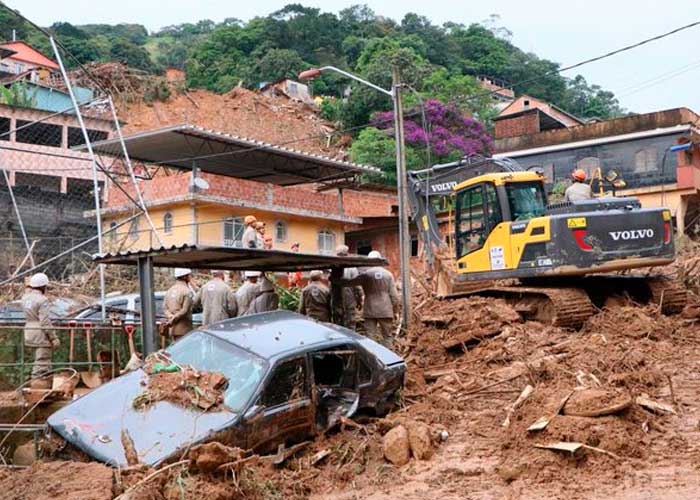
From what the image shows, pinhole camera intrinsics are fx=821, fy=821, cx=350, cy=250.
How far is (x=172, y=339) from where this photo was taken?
11.9 m

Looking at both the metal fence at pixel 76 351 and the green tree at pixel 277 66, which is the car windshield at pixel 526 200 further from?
the green tree at pixel 277 66

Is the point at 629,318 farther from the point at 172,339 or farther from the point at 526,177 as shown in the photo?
the point at 172,339

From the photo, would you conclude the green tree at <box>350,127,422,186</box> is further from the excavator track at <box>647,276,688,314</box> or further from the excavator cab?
the excavator track at <box>647,276,688,314</box>

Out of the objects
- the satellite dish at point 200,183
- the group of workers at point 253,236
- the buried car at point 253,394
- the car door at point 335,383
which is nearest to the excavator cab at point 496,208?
the group of workers at point 253,236

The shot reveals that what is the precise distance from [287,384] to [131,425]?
5.18ft

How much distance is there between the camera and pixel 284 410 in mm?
8055

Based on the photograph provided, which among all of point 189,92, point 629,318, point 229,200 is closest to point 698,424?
point 629,318

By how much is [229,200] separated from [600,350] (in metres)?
18.8

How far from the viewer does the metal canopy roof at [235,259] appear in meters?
10.2

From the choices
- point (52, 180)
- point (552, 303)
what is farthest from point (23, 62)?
point (552, 303)

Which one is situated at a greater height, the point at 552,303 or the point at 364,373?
A: the point at 552,303

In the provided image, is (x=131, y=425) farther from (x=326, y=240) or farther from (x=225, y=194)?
(x=326, y=240)

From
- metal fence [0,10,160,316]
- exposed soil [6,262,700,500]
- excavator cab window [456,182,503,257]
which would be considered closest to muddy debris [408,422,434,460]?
exposed soil [6,262,700,500]

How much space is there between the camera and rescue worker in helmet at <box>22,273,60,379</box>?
430 inches
